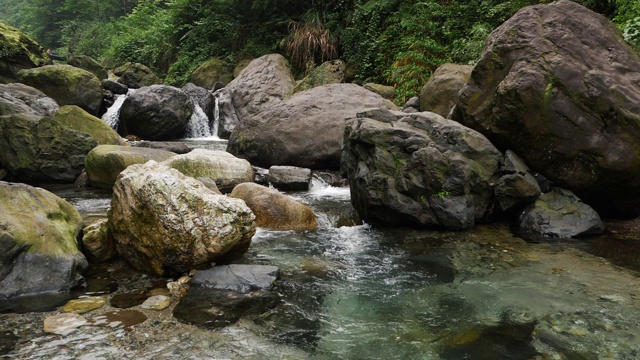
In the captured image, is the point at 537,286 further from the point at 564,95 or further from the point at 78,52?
the point at 78,52

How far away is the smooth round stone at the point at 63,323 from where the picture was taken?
3.62 meters

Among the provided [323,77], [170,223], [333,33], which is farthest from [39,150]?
[333,33]

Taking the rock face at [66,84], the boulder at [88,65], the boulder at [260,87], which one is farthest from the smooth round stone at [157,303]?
the boulder at [88,65]

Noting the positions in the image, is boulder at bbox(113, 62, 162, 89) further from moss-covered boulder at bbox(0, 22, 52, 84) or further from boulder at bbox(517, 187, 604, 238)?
boulder at bbox(517, 187, 604, 238)

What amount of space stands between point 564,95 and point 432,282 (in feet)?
11.2

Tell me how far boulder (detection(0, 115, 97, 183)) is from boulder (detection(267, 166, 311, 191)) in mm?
3752

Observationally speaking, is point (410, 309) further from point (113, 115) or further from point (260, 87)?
point (113, 115)

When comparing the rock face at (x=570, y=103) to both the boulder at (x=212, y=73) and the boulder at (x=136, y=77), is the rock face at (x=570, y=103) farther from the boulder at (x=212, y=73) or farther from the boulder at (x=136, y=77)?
the boulder at (x=136, y=77)

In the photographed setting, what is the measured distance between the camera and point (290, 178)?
8.72 m

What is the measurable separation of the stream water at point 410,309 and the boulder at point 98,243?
15cm

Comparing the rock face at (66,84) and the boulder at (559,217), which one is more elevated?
the rock face at (66,84)

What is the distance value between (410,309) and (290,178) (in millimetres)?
4859

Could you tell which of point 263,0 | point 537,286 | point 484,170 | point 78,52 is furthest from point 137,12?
point 537,286

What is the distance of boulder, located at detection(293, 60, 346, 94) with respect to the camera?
14.4m
